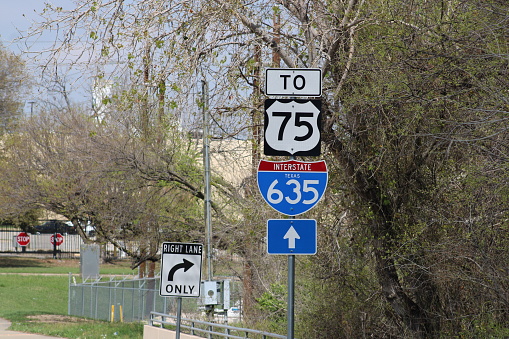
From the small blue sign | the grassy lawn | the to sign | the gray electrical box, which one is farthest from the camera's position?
the gray electrical box

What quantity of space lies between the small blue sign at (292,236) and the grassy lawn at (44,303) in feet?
55.5

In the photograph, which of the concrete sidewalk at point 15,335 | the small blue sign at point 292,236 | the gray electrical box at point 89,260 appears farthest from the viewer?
the gray electrical box at point 89,260

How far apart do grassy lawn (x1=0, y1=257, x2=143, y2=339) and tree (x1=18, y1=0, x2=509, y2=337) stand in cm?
1417

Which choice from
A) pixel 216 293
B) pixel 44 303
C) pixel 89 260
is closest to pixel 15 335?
pixel 216 293

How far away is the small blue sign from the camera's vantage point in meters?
7.87

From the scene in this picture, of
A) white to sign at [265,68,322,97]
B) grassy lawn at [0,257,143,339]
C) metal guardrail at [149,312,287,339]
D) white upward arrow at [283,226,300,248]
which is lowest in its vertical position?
grassy lawn at [0,257,143,339]

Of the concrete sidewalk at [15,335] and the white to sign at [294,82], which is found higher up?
the white to sign at [294,82]

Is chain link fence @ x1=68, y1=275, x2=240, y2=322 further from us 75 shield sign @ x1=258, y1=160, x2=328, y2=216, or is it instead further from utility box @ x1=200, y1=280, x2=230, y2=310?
us 75 shield sign @ x1=258, y1=160, x2=328, y2=216

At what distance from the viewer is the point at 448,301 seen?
1030 cm

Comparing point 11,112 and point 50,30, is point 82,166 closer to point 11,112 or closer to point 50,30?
point 11,112

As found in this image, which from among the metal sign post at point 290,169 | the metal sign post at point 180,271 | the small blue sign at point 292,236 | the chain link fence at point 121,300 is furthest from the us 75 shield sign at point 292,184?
the chain link fence at point 121,300

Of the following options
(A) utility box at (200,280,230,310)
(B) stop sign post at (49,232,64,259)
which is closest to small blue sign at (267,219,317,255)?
(A) utility box at (200,280,230,310)

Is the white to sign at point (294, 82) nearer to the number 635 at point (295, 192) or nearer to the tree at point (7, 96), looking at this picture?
the number 635 at point (295, 192)

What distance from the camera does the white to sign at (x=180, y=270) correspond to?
12328 mm
